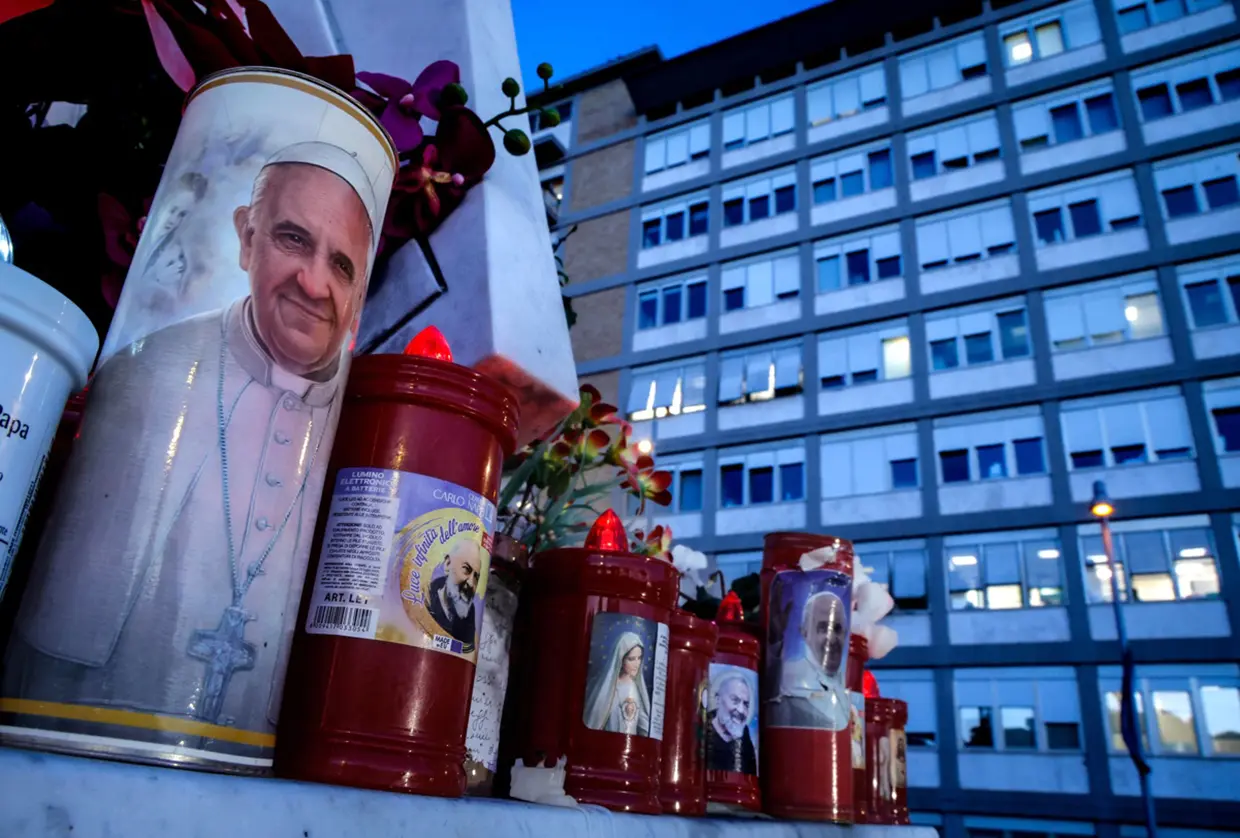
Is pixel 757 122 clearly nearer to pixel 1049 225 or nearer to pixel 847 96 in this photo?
pixel 847 96

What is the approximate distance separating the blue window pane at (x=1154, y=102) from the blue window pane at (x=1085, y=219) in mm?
1450

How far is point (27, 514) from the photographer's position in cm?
Answer: 44

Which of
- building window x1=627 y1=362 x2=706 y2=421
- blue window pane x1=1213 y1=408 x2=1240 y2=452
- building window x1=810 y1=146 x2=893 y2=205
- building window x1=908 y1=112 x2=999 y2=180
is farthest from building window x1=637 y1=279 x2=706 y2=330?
blue window pane x1=1213 y1=408 x2=1240 y2=452

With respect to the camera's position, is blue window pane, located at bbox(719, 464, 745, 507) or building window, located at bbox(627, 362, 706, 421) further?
building window, located at bbox(627, 362, 706, 421)

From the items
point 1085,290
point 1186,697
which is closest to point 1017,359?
point 1085,290

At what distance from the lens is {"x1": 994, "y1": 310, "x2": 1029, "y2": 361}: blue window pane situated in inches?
472

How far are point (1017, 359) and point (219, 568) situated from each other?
12782 millimetres

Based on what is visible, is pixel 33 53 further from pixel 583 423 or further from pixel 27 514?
pixel 583 423

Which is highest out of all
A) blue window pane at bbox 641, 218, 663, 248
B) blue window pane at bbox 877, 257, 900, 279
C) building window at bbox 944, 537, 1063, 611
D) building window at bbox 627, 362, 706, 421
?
blue window pane at bbox 641, 218, 663, 248

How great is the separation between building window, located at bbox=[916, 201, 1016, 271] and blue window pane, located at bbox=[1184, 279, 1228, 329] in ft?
7.47

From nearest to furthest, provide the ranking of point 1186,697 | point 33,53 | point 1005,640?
point 33,53 → point 1186,697 → point 1005,640

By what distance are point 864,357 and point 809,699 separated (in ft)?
40.5

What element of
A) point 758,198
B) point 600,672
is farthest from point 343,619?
point 758,198

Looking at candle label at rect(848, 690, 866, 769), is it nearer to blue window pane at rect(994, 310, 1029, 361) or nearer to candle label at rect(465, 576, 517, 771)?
candle label at rect(465, 576, 517, 771)
